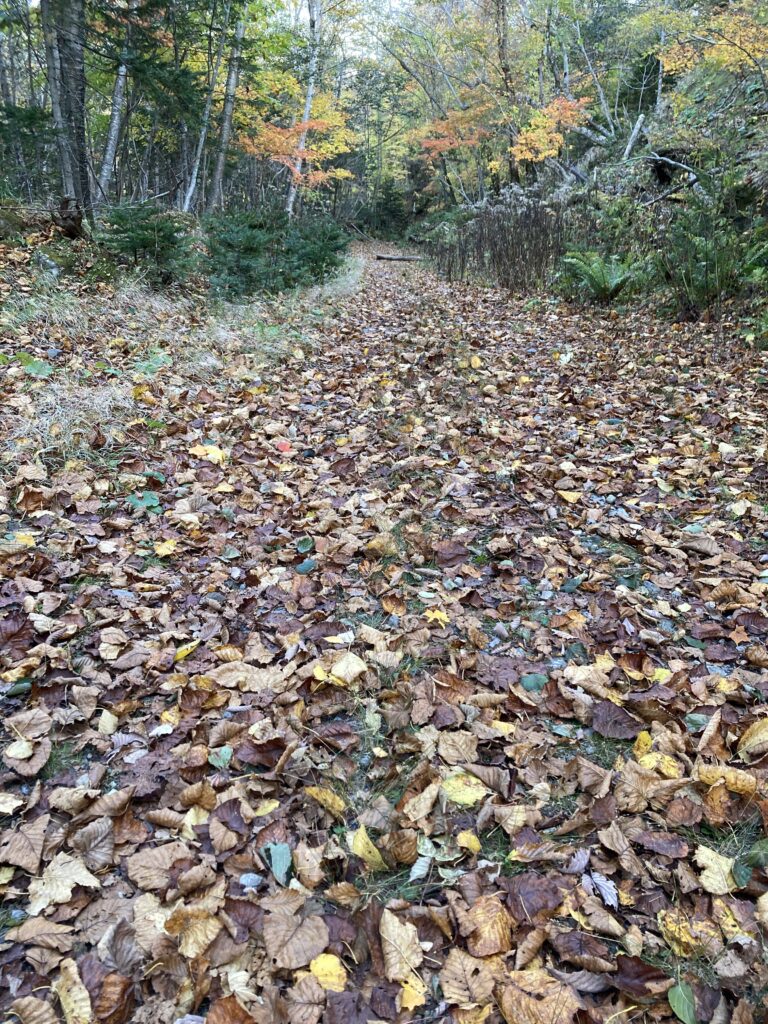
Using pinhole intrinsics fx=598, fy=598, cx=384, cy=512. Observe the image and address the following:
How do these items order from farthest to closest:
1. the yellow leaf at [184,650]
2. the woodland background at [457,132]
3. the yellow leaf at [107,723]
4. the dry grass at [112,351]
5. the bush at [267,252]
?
the bush at [267,252]
the woodland background at [457,132]
the dry grass at [112,351]
the yellow leaf at [184,650]
the yellow leaf at [107,723]

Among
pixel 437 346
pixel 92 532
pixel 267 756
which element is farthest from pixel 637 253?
pixel 267 756

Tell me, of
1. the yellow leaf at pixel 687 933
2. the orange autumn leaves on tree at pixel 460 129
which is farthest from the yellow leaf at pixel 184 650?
the orange autumn leaves on tree at pixel 460 129

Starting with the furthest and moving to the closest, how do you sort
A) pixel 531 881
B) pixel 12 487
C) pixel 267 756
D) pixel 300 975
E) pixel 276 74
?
pixel 276 74
pixel 12 487
pixel 267 756
pixel 531 881
pixel 300 975

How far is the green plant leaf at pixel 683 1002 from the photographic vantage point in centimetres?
135

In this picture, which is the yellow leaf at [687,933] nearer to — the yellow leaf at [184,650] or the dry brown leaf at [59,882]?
the dry brown leaf at [59,882]

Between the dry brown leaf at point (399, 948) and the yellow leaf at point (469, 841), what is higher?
the yellow leaf at point (469, 841)

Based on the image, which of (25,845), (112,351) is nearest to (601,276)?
(112,351)

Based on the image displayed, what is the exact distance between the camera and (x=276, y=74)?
645 inches

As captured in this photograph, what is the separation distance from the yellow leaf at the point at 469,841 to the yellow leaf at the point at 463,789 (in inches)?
4.5

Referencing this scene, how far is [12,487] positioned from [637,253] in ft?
28.6

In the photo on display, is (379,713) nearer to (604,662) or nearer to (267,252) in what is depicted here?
(604,662)

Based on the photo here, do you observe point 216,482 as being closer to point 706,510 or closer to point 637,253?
point 706,510

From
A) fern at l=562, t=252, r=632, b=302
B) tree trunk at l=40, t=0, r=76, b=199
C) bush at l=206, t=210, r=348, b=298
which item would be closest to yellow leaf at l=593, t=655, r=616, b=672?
fern at l=562, t=252, r=632, b=302

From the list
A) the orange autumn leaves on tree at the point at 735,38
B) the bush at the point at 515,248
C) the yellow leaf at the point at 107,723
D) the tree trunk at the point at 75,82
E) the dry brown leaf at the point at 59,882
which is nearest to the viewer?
the dry brown leaf at the point at 59,882
